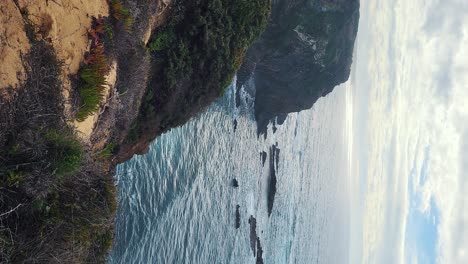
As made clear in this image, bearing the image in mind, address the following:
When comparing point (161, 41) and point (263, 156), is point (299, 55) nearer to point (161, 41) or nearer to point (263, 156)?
point (263, 156)

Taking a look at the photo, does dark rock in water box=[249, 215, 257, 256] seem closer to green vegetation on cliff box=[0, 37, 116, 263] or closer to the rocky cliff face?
the rocky cliff face

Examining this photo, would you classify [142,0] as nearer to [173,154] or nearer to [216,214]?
[173,154]

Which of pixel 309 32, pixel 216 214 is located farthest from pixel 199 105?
pixel 309 32

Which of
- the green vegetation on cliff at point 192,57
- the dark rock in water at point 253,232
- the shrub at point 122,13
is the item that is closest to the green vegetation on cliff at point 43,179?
the shrub at point 122,13

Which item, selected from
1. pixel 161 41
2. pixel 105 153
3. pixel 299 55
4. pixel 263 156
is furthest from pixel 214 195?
pixel 105 153

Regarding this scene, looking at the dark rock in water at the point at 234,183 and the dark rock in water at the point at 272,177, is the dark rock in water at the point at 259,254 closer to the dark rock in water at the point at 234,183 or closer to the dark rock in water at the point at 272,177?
the dark rock in water at the point at 272,177
